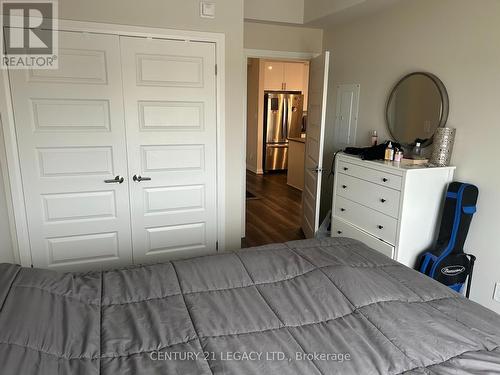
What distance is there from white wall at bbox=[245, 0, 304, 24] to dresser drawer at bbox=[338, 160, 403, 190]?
1.70m

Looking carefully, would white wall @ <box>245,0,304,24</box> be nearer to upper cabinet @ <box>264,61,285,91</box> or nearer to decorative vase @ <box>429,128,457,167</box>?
decorative vase @ <box>429,128,457,167</box>

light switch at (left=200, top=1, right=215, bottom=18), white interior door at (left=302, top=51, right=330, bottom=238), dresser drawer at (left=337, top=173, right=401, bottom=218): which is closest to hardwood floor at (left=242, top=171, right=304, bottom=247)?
white interior door at (left=302, top=51, right=330, bottom=238)

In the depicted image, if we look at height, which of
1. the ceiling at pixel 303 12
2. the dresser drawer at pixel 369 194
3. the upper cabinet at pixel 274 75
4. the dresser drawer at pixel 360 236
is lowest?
the dresser drawer at pixel 360 236

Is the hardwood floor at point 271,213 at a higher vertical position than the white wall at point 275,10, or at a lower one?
lower

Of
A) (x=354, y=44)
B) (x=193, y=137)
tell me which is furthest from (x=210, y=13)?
(x=354, y=44)

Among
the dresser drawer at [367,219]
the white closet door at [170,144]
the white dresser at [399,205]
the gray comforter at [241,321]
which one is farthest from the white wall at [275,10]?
the gray comforter at [241,321]

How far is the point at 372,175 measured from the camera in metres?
2.95

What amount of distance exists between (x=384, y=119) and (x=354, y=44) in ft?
2.96

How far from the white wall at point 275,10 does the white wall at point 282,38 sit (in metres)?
0.16

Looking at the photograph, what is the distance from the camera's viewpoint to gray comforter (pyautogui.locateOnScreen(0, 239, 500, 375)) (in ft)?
3.72

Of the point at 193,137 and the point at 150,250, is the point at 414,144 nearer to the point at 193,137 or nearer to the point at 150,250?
the point at 193,137

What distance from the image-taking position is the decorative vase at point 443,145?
2721 millimetres

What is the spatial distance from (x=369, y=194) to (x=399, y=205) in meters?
0.34

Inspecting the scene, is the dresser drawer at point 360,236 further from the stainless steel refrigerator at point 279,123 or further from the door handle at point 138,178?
the stainless steel refrigerator at point 279,123
